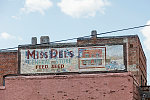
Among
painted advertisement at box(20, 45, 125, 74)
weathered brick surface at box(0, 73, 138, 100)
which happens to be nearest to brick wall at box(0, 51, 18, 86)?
painted advertisement at box(20, 45, 125, 74)

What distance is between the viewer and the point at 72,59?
82.5ft

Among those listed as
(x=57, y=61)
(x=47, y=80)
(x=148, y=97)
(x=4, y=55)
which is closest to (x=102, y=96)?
(x=47, y=80)

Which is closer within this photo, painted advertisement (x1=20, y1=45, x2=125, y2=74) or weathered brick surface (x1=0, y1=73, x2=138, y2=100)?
weathered brick surface (x1=0, y1=73, x2=138, y2=100)

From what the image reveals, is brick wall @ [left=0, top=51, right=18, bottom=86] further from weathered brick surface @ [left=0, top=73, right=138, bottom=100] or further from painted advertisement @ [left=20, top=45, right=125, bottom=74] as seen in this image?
weathered brick surface @ [left=0, top=73, right=138, bottom=100]

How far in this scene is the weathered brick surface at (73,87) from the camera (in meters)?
17.7

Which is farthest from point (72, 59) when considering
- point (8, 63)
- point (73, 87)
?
point (8, 63)

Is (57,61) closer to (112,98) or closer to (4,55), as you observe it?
(112,98)

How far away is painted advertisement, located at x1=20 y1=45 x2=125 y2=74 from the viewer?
80.1 ft

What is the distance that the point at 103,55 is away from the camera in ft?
80.3

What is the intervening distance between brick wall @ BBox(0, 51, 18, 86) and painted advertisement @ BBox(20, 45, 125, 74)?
283 inches

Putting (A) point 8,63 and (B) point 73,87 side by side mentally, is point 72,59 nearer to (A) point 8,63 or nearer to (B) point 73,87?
(B) point 73,87

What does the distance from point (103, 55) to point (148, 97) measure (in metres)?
5.10

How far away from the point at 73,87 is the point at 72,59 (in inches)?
260

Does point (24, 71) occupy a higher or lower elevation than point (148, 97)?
higher
